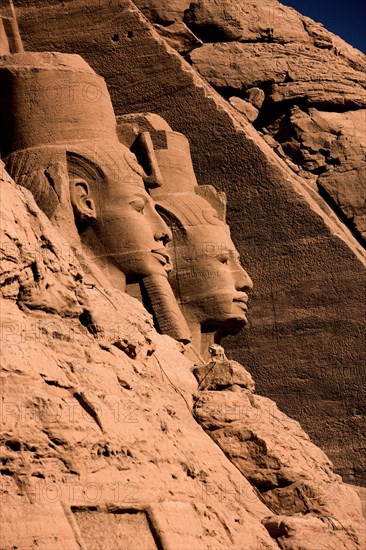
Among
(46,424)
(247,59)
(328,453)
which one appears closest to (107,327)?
(46,424)

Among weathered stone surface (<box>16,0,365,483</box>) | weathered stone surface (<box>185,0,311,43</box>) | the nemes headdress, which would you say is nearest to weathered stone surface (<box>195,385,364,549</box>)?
the nemes headdress

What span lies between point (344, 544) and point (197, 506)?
4.11ft

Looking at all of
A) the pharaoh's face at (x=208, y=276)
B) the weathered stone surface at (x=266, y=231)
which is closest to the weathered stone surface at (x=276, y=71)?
the weathered stone surface at (x=266, y=231)


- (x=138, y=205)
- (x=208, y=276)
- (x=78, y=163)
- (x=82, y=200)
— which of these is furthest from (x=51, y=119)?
(x=208, y=276)

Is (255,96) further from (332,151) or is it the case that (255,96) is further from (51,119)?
(51,119)

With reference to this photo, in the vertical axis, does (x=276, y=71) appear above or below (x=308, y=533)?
above

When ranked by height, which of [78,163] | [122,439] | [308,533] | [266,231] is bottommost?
[308,533]

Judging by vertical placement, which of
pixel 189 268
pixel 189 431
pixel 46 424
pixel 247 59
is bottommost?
pixel 46 424

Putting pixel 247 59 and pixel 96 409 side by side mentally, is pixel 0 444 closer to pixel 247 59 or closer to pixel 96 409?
pixel 96 409

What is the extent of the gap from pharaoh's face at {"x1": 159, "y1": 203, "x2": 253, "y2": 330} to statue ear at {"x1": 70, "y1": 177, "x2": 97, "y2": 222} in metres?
1.67

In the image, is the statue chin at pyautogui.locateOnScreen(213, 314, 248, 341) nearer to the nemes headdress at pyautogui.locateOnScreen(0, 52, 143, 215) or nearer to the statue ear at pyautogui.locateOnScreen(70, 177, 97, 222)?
the nemes headdress at pyautogui.locateOnScreen(0, 52, 143, 215)

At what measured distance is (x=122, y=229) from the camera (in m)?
11.1

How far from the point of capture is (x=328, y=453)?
539 inches

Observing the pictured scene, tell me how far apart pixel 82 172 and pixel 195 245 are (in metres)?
1.73
